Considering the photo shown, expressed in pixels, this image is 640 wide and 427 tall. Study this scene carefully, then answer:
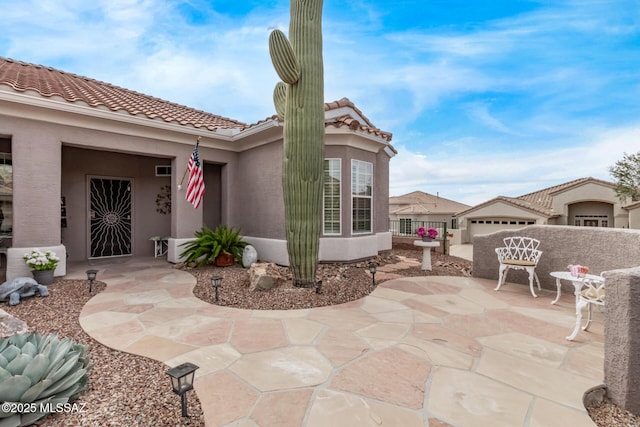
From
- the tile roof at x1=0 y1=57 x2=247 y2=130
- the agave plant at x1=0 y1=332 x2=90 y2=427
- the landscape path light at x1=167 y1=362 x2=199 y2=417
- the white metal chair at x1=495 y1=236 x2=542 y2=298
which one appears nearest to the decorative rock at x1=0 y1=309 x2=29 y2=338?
the agave plant at x1=0 y1=332 x2=90 y2=427

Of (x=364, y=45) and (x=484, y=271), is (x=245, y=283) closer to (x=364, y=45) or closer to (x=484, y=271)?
(x=484, y=271)

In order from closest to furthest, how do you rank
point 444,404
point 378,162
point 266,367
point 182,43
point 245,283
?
point 444,404, point 266,367, point 245,283, point 182,43, point 378,162

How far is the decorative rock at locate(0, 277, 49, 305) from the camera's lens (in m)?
4.63

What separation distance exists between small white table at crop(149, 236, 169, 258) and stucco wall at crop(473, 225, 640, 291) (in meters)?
9.49

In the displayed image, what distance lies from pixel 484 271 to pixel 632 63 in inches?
325

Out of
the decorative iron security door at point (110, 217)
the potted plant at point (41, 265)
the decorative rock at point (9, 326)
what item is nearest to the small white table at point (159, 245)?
the decorative iron security door at point (110, 217)

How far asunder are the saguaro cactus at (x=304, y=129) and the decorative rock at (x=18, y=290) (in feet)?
15.3

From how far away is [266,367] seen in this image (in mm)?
2727

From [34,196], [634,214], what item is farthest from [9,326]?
[634,214]

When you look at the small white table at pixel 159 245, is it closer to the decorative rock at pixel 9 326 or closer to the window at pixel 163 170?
the window at pixel 163 170

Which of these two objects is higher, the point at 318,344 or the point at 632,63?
the point at 632,63

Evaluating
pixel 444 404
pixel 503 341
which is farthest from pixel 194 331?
pixel 503 341

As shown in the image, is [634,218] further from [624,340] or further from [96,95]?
[96,95]

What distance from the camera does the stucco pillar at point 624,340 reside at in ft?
7.50
